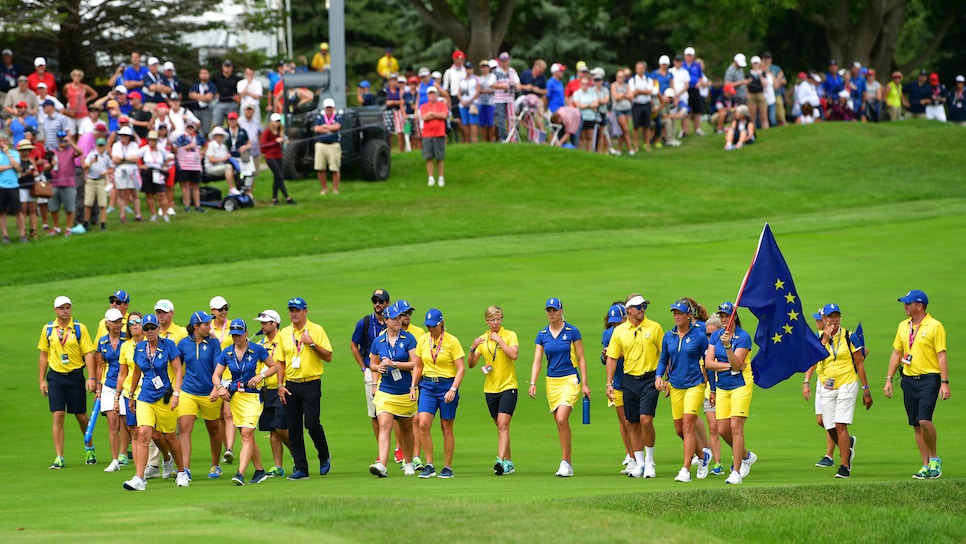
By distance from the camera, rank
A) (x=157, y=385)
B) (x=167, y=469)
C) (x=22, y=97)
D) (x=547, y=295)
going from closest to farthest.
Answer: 1. (x=157, y=385)
2. (x=167, y=469)
3. (x=547, y=295)
4. (x=22, y=97)

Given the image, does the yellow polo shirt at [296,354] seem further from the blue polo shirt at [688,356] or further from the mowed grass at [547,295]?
the blue polo shirt at [688,356]

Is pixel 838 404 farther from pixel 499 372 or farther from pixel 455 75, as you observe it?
pixel 455 75

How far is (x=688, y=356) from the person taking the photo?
15352 mm

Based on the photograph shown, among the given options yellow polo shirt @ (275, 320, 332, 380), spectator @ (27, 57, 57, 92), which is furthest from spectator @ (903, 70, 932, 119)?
yellow polo shirt @ (275, 320, 332, 380)

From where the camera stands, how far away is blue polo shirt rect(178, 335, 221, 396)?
15781mm

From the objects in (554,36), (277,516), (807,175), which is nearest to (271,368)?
(277,516)

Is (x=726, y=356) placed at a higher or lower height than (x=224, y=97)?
lower

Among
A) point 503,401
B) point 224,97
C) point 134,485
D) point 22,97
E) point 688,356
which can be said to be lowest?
point 134,485

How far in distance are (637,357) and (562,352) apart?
878 millimetres

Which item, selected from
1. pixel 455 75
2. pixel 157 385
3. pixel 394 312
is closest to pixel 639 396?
pixel 394 312

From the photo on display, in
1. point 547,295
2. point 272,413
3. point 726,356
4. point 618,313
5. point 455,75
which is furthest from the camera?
point 455,75

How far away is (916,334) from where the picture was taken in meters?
15.4

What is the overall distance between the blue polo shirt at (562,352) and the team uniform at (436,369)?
1.02 meters

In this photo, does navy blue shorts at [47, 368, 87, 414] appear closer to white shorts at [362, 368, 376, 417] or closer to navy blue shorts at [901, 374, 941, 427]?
white shorts at [362, 368, 376, 417]
